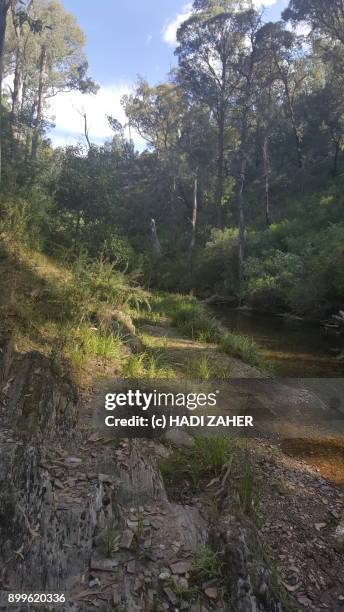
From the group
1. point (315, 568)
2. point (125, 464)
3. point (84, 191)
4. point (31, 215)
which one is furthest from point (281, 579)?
point (84, 191)

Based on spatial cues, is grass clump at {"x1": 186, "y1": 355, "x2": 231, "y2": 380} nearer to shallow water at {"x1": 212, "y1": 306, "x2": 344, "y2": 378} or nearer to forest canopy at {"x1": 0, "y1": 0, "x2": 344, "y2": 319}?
shallow water at {"x1": 212, "y1": 306, "x2": 344, "y2": 378}

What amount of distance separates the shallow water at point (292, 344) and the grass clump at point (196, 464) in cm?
400

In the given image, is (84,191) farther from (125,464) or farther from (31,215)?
(125,464)

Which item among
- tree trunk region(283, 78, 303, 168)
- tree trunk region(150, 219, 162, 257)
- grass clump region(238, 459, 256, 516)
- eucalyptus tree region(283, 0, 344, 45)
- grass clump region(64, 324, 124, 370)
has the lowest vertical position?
grass clump region(238, 459, 256, 516)

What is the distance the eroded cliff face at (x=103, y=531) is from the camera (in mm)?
2209

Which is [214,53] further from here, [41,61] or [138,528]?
[138,528]

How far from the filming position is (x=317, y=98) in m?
29.9

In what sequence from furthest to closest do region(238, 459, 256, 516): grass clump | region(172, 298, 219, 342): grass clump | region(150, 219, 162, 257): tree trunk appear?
1. region(150, 219, 162, 257): tree trunk
2. region(172, 298, 219, 342): grass clump
3. region(238, 459, 256, 516): grass clump

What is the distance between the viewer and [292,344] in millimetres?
9859

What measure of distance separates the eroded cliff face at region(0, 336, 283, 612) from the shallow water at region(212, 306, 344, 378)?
4531 mm

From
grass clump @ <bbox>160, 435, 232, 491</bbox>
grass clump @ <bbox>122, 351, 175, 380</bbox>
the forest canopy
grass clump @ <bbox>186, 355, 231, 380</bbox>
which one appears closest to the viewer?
grass clump @ <bbox>160, 435, 232, 491</bbox>

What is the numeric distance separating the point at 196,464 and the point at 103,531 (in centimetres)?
91

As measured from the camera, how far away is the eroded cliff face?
2209 millimetres

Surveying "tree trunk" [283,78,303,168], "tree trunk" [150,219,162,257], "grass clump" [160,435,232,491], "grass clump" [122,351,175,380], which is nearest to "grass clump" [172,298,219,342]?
"grass clump" [122,351,175,380]
